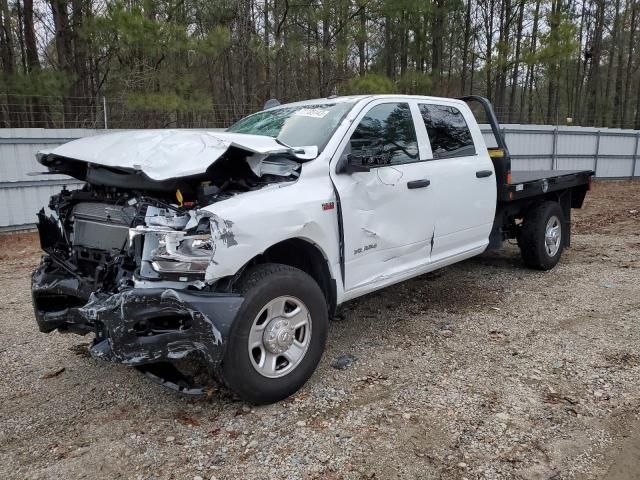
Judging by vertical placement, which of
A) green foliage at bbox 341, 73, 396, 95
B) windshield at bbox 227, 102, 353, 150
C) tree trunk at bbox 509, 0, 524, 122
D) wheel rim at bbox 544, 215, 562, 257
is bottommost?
wheel rim at bbox 544, 215, 562, 257

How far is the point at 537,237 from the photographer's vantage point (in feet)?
20.1

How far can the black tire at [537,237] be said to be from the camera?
20.1ft

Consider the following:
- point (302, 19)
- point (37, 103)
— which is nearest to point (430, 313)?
point (37, 103)

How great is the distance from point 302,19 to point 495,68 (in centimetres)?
843

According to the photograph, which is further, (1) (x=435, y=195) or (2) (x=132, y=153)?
(1) (x=435, y=195)

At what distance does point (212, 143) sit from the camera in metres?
3.11

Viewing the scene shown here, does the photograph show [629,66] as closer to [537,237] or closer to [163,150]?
[537,237]

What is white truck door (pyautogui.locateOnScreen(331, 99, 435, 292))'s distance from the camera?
3723 millimetres

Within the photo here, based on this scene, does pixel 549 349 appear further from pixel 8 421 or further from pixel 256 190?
pixel 8 421

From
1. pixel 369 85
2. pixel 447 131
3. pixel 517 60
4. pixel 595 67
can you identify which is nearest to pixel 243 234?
pixel 447 131

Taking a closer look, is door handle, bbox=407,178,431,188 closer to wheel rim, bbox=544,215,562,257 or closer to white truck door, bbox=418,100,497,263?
white truck door, bbox=418,100,497,263

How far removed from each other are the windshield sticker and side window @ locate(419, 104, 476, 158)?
964mm

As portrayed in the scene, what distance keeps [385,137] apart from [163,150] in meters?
1.81

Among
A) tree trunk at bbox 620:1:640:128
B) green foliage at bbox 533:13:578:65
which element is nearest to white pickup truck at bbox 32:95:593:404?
green foliage at bbox 533:13:578:65
